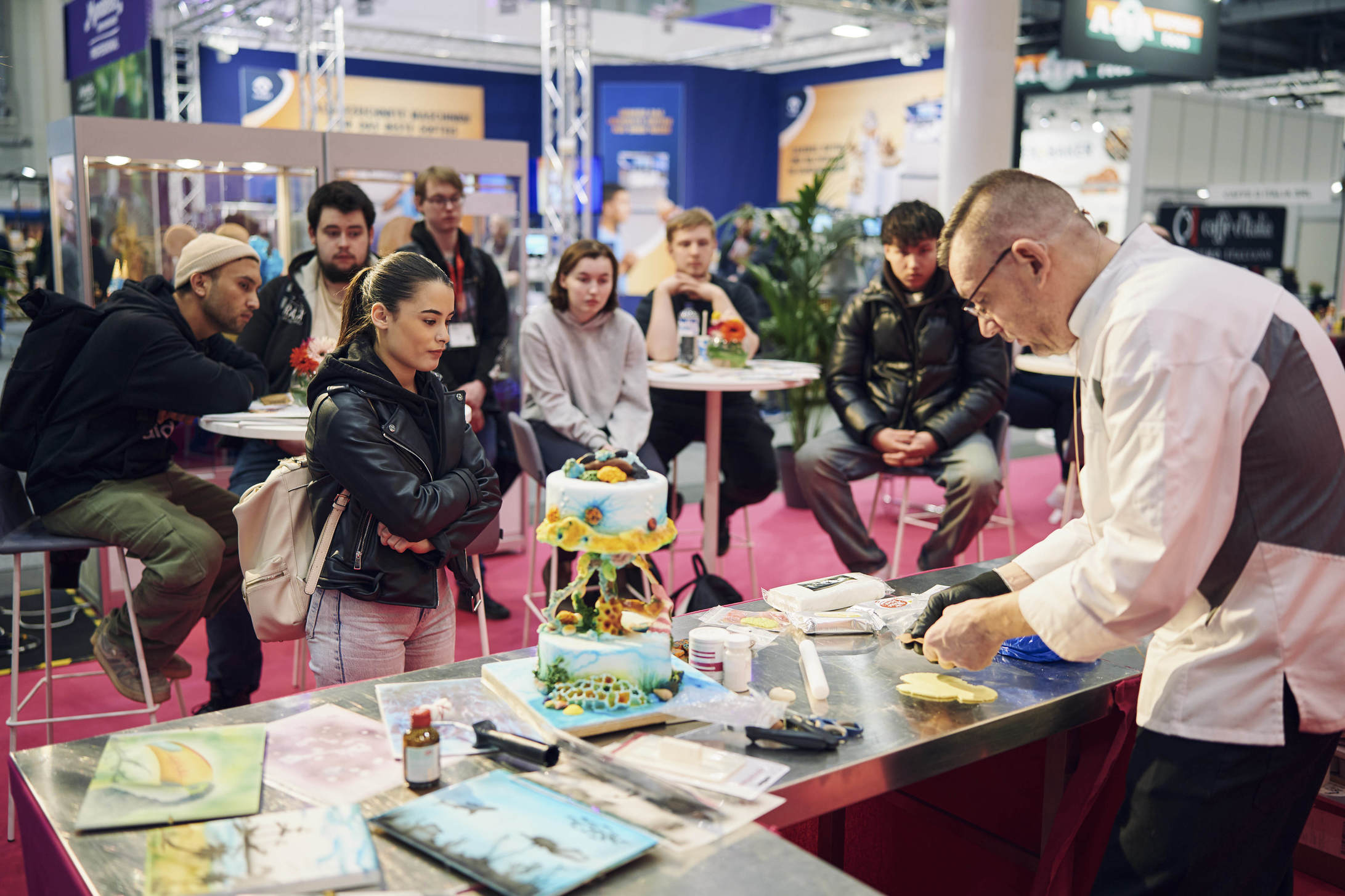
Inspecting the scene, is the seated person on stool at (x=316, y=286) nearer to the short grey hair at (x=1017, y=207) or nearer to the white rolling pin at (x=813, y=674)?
the white rolling pin at (x=813, y=674)

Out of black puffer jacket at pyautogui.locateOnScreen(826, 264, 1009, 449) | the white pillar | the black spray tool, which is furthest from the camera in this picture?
the white pillar

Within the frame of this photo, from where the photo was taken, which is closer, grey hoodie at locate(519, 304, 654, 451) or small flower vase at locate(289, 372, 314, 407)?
small flower vase at locate(289, 372, 314, 407)

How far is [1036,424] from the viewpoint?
6.17 metres

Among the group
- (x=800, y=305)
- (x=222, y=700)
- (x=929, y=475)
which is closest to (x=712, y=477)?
(x=929, y=475)

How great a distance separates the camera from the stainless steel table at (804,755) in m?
1.26

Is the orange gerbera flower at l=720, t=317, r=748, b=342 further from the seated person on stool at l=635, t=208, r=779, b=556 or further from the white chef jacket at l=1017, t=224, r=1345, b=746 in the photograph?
the white chef jacket at l=1017, t=224, r=1345, b=746

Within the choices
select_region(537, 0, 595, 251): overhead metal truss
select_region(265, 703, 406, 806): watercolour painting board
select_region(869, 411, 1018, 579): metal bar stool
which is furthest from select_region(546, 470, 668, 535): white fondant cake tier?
select_region(537, 0, 595, 251): overhead metal truss

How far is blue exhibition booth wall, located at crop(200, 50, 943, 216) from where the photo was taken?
50.3ft

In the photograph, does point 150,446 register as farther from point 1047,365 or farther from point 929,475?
point 1047,365

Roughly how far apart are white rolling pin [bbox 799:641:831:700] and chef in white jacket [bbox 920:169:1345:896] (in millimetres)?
355

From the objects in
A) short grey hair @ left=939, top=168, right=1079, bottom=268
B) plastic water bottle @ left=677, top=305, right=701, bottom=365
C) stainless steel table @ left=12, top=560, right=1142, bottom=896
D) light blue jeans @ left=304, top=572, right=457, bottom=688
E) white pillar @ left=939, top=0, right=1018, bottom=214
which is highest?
white pillar @ left=939, top=0, right=1018, bottom=214

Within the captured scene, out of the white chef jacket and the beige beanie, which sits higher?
the beige beanie

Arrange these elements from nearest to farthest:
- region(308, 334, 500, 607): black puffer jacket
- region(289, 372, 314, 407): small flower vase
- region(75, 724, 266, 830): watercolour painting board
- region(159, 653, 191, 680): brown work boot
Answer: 1. region(75, 724, 266, 830): watercolour painting board
2. region(308, 334, 500, 607): black puffer jacket
3. region(159, 653, 191, 680): brown work boot
4. region(289, 372, 314, 407): small flower vase

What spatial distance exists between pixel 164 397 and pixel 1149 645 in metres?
2.62
